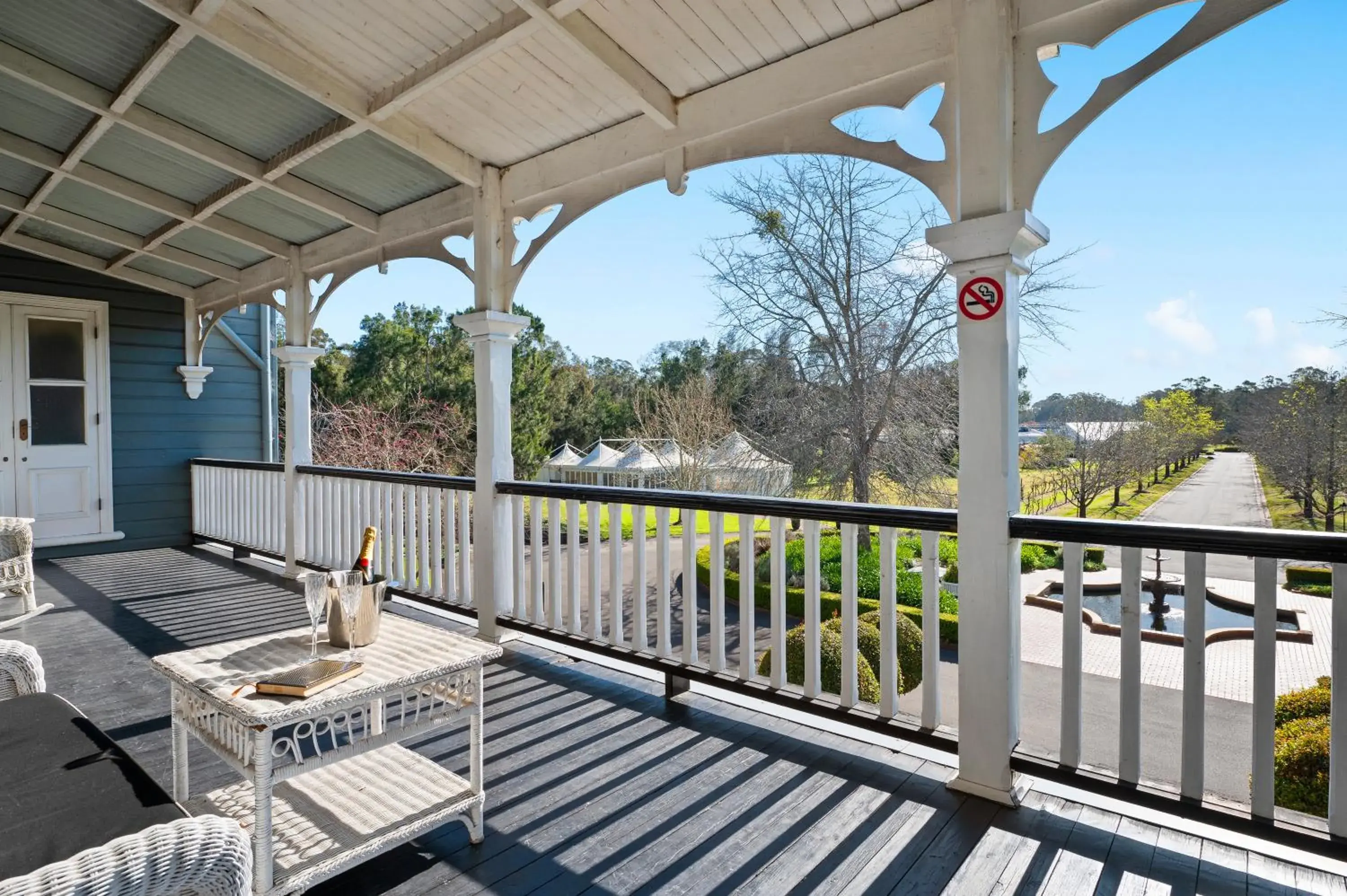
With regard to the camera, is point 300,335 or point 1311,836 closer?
point 1311,836

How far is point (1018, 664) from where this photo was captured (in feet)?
7.89

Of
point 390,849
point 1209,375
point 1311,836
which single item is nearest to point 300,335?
point 390,849

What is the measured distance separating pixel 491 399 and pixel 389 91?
63.3 inches

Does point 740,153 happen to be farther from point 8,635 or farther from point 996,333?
point 8,635

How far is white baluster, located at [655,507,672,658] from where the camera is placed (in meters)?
3.21

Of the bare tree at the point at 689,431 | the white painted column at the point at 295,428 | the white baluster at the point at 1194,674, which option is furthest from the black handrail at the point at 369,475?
the bare tree at the point at 689,431

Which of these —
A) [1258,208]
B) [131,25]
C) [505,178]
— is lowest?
[505,178]

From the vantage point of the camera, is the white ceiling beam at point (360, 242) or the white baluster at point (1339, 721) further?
the white ceiling beam at point (360, 242)

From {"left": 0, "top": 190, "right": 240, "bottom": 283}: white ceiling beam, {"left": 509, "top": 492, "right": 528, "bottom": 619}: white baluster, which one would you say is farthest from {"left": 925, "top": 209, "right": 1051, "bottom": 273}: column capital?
{"left": 0, "top": 190, "right": 240, "bottom": 283}: white ceiling beam

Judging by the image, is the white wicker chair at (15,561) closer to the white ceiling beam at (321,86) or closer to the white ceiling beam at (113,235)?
the white ceiling beam at (113,235)

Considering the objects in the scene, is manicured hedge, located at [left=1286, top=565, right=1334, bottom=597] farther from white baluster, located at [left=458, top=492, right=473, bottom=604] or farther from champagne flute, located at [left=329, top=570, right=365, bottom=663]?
champagne flute, located at [left=329, top=570, right=365, bottom=663]

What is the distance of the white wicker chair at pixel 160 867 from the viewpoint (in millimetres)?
947

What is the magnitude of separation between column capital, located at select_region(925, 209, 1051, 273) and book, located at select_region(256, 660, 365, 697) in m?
2.06

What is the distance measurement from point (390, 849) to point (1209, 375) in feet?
82.5
